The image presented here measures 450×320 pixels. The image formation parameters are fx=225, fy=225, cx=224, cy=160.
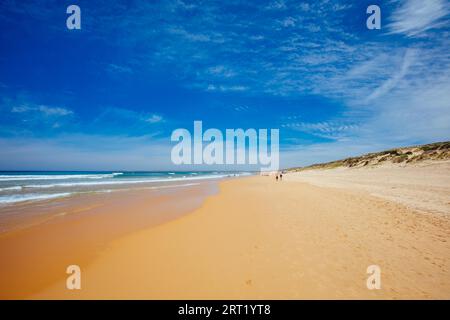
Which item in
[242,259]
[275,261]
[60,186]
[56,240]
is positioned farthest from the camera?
[60,186]

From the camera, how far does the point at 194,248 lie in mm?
6594

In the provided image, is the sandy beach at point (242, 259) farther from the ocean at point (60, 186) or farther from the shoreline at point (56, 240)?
the ocean at point (60, 186)

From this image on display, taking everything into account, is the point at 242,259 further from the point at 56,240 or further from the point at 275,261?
the point at 56,240

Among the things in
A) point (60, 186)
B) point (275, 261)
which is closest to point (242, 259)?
point (275, 261)

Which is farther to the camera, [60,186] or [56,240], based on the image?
[60,186]

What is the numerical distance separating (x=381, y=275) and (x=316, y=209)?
7.13 m

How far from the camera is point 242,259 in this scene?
5.80 m

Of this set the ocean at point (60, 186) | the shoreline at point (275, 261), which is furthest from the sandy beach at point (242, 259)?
the ocean at point (60, 186)

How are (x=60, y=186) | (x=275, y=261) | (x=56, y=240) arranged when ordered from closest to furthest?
(x=275, y=261) → (x=56, y=240) → (x=60, y=186)

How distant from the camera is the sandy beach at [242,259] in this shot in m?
4.40

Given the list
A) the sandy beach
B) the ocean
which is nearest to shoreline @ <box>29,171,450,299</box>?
the sandy beach

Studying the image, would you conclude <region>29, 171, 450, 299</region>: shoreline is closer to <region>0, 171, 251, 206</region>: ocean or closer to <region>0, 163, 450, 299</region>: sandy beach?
<region>0, 163, 450, 299</region>: sandy beach

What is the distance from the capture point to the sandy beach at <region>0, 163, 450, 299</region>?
4.40 meters
